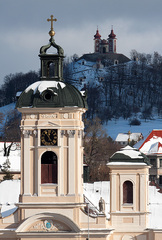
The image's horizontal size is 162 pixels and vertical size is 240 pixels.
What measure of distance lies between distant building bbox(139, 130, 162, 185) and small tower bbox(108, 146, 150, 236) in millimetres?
68789

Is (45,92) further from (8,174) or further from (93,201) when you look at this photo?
(8,174)

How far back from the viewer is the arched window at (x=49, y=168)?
54.9 meters

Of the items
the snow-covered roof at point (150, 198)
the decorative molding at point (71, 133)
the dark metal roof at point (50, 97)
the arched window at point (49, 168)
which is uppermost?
the dark metal roof at point (50, 97)

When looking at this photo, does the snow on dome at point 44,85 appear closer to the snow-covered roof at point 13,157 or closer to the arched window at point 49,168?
the arched window at point 49,168

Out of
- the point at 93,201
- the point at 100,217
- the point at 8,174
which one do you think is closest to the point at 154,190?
the point at 93,201

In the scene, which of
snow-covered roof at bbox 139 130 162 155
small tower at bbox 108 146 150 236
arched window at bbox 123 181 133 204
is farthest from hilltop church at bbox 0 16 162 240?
snow-covered roof at bbox 139 130 162 155

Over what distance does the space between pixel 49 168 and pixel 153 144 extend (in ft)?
253

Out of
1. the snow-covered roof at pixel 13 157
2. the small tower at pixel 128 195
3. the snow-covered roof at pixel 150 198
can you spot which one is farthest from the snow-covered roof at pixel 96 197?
the snow-covered roof at pixel 13 157

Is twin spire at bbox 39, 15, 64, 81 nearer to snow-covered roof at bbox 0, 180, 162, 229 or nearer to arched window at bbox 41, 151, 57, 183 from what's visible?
arched window at bbox 41, 151, 57, 183

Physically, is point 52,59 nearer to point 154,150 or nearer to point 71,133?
point 71,133

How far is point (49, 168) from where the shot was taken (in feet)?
180

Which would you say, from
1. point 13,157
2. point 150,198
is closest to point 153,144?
point 13,157

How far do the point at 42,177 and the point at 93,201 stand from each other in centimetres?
675

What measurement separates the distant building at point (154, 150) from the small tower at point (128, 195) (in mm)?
68789
